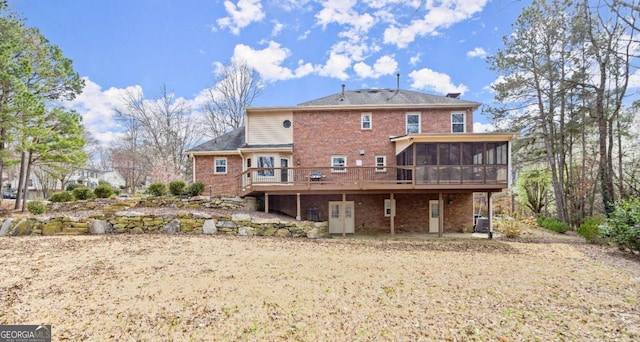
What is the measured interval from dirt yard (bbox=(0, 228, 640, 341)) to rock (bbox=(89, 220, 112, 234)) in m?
2.40

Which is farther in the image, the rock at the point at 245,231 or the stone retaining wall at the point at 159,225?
the rock at the point at 245,231

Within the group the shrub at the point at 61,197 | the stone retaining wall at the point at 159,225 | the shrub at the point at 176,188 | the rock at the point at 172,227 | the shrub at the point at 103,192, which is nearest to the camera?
the stone retaining wall at the point at 159,225

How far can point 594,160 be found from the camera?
15883mm

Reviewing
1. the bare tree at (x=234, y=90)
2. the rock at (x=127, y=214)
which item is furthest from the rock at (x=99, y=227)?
the bare tree at (x=234, y=90)

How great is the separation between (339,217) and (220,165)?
7.11 metres

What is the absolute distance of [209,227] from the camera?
11117mm

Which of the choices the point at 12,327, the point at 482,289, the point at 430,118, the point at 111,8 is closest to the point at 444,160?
the point at 430,118

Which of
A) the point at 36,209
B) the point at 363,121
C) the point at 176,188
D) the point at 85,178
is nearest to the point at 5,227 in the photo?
the point at 36,209

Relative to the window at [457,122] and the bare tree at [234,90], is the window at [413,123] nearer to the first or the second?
the window at [457,122]

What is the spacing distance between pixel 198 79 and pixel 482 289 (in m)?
27.2

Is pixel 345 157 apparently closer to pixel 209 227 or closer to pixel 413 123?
pixel 413 123

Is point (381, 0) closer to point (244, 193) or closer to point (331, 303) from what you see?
point (331, 303)

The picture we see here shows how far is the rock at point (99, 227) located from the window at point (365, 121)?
39.3 feet

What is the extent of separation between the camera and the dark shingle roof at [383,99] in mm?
15625
